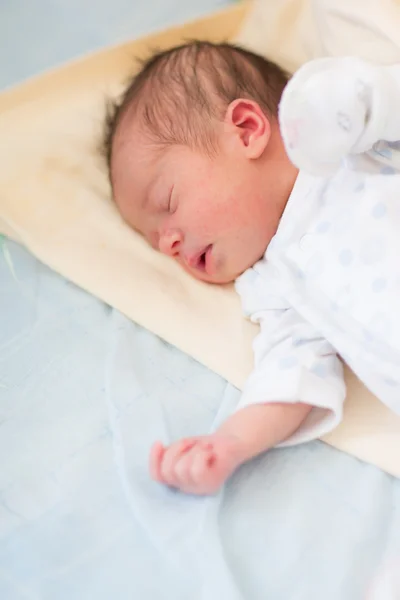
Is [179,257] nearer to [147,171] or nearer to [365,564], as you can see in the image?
[147,171]

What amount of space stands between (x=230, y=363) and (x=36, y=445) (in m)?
0.25

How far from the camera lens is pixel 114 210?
1.09m

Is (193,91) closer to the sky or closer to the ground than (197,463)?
closer to the sky

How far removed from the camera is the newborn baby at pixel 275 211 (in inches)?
26.8

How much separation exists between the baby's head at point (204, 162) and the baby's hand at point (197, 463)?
0.94 ft

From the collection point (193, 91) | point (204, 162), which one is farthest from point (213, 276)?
point (193, 91)

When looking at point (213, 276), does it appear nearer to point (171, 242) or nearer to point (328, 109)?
point (171, 242)

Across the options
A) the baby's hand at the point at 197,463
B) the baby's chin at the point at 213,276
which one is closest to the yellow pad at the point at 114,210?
the baby's chin at the point at 213,276

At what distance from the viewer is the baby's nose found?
96 cm

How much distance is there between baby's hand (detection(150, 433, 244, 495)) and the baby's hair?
0.40 meters

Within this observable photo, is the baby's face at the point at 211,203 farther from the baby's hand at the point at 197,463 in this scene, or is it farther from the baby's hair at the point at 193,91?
the baby's hand at the point at 197,463

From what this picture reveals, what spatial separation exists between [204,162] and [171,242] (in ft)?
0.38

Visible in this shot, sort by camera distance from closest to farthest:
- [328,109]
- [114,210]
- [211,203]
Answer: [328,109] → [211,203] → [114,210]

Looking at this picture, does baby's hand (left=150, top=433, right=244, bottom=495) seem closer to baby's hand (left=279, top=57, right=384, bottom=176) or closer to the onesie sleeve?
the onesie sleeve
